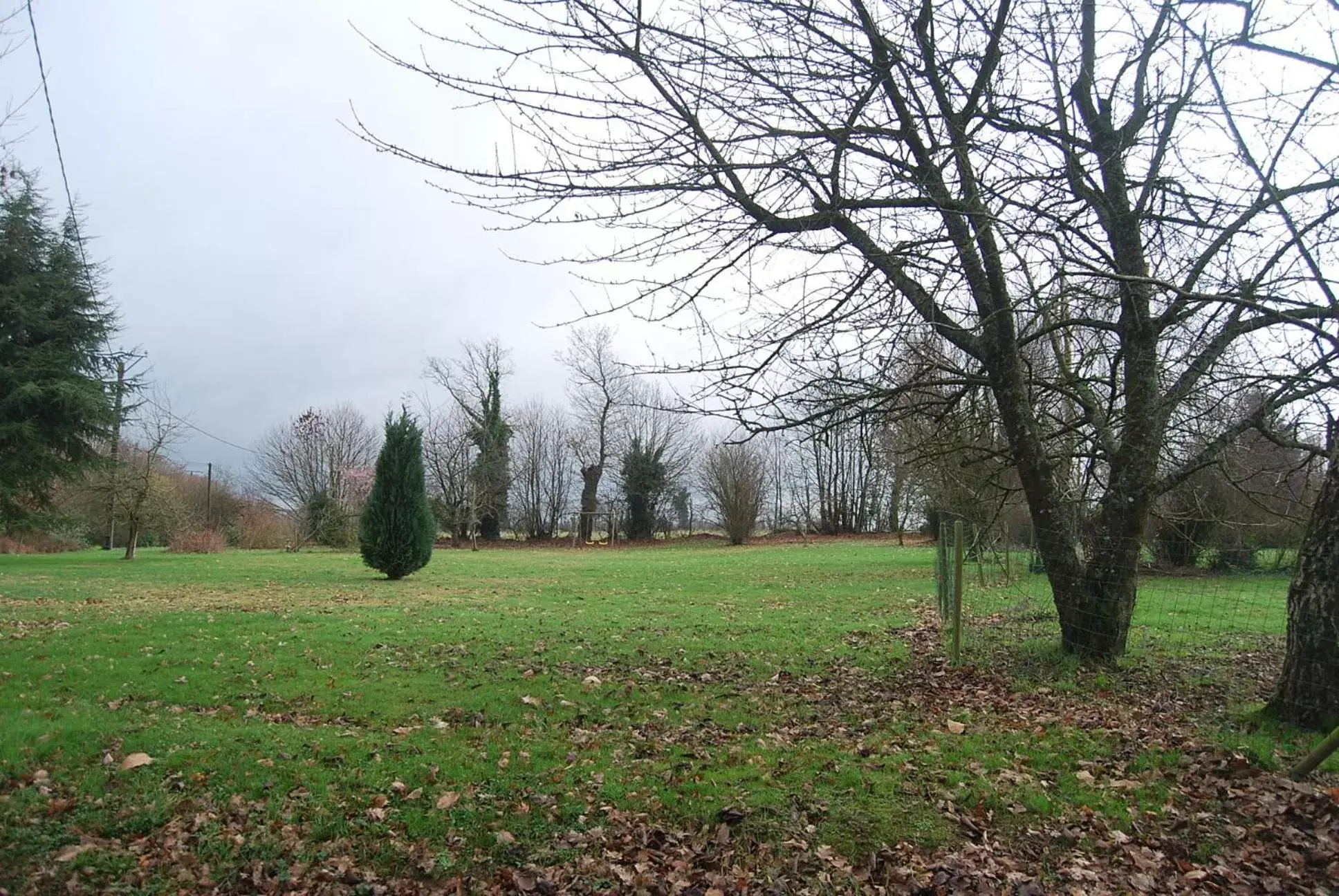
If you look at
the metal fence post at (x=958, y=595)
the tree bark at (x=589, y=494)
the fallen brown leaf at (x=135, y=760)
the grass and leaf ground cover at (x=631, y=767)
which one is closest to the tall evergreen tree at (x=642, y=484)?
the tree bark at (x=589, y=494)

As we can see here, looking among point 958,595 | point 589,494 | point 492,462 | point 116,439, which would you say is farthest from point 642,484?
point 958,595

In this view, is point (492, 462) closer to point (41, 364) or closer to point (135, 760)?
point (41, 364)

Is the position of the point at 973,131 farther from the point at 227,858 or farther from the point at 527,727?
the point at 227,858

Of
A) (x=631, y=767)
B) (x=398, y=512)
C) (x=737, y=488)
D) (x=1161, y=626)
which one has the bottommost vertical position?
(x=631, y=767)

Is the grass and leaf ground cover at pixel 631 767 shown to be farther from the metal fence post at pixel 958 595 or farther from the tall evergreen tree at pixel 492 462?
the tall evergreen tree at pixel 492 462

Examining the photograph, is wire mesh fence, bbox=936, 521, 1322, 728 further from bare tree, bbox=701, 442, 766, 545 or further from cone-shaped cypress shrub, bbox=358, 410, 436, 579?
bare tree, bbox=701, 442, 766, 545

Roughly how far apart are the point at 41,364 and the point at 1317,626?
3020cm

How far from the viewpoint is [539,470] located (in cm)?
4712

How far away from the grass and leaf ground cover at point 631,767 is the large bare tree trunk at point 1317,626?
342mm

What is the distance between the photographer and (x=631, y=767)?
15.9 feet

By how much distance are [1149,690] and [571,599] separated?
9654 millimetres

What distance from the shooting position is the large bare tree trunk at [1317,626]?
489cm

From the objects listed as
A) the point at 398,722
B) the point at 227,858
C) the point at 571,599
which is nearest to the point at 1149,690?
the point at 398,722

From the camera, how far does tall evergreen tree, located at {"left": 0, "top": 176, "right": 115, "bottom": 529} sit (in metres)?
23.4
